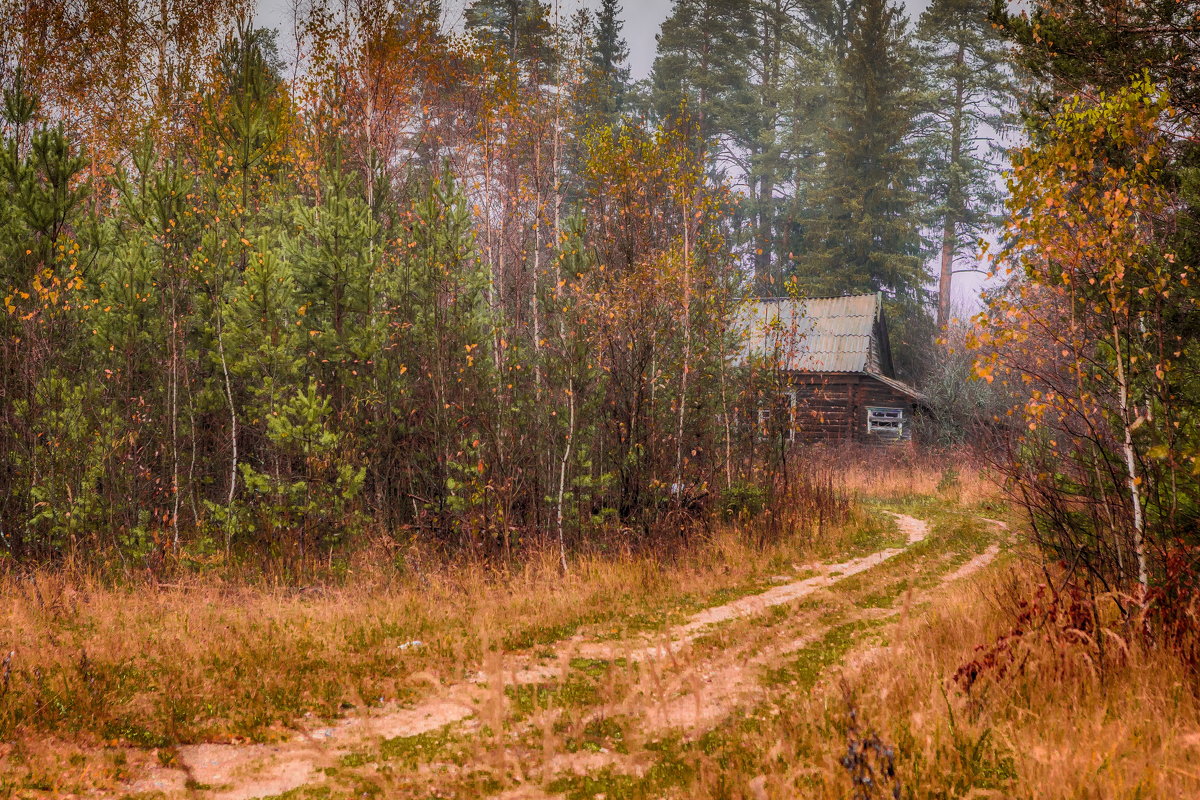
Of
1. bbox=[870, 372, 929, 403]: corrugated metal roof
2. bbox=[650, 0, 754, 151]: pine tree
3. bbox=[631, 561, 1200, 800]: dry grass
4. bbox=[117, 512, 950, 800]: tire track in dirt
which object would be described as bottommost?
bbox=[117, 512, 950, 800]: tire track in dirt

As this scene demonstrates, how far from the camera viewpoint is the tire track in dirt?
482 centimetres

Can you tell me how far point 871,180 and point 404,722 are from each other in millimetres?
34598

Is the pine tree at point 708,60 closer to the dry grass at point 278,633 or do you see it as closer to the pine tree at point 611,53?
the pine tree at point 611,53

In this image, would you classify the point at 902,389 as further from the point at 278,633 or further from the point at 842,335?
the point at 278,633

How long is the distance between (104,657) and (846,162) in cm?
3541

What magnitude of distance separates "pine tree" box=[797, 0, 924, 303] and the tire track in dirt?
97.8 feet

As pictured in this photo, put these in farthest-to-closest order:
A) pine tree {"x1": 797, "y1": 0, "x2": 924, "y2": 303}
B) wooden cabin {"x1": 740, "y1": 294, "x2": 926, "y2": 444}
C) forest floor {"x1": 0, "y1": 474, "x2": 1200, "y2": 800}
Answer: pine tree {"x1": 797, "y1": 0, "x2": 924, "y2": 303}
wooden cabin {"x1": 740, "y1": 294, "x2": 926, "y2": 444}
forest floor {"x1": 0, "y1": 474, "x2": 1200, "y2": 800}

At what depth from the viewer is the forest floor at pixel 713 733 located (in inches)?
158

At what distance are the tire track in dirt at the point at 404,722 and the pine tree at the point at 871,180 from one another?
97.8ft

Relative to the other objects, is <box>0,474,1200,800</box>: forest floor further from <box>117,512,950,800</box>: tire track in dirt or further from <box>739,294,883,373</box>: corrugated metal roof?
<box>739,294,883,373</box>: corrugated metal roof

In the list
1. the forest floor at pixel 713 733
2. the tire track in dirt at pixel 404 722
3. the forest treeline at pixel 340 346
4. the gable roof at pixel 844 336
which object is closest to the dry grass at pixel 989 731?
the forest floor at pixel 713 733

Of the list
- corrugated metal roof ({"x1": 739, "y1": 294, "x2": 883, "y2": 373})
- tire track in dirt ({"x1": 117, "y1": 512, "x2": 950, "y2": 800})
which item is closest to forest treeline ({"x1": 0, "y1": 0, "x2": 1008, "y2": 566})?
tire track in dirt ({"x1": 117, "y1": 512, "x2": 950, "y2": 800})

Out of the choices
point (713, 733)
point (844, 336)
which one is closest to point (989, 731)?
point (713, 733)

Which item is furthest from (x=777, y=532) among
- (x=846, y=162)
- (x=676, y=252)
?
(x=846, y=162)
